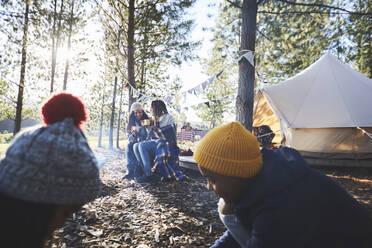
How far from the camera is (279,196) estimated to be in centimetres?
96

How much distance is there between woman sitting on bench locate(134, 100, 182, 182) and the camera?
457 centimetres

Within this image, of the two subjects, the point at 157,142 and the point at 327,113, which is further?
the point at 327,113

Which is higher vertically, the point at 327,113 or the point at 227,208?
the point at 327,113

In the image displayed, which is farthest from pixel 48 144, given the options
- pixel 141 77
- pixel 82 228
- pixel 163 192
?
pixel 141 77

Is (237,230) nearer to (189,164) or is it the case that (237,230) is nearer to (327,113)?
(189,164)

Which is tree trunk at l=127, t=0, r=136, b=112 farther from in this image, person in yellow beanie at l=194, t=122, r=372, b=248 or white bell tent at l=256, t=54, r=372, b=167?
person in yellow beanie at l=194, t=122, r=372, b=248

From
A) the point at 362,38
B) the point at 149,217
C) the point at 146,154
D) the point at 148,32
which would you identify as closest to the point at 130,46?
the point at 148,32

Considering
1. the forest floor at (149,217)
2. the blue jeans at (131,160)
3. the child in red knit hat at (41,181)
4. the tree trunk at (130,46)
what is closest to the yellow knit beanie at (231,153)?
the child in red knit hat at (41,181)

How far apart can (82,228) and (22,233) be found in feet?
6.55

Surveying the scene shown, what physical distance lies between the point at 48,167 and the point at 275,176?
3.29 ft

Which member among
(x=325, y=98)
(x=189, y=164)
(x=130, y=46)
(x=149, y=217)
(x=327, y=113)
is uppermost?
(x=130, y=46)

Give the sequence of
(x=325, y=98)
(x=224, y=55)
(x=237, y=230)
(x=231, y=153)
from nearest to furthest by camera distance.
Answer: (x=231, y=153)
(x=237, y=230)
(x=325, y=98)
(x=224, y=55)

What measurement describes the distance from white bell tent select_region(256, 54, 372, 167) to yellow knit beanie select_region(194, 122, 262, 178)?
530 cm

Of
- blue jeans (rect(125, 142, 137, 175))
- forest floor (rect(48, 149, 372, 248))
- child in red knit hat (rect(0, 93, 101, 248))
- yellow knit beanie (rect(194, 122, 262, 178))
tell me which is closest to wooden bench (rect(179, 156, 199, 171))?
forest floor (rect(48, 149, 372, 248))
